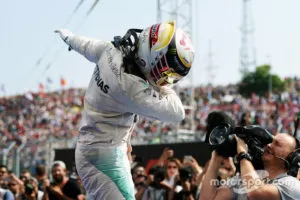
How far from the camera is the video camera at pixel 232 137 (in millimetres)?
3426

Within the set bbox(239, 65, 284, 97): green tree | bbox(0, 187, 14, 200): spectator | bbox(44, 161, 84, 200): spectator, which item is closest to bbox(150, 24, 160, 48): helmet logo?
bbox(44, 161, 84, 200): spectator

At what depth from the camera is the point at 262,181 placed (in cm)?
387

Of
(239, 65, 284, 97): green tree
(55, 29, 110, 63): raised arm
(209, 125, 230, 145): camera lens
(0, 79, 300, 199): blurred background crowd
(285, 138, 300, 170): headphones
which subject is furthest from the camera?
(239, 65, 284, 97): green tree

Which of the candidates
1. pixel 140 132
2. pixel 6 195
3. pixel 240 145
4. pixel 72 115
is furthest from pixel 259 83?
pixel 240 145

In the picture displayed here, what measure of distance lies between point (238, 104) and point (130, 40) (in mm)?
23049

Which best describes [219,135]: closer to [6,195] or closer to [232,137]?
[232,137]

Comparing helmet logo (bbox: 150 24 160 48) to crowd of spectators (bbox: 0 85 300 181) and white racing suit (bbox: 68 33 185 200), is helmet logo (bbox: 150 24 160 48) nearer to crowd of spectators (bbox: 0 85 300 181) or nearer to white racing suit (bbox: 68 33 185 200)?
white racing suit (bbox: 68 33 185 200)

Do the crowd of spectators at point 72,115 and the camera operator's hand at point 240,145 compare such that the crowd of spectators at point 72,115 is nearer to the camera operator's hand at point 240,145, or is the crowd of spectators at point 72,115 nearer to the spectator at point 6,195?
the spectator at point 6,195

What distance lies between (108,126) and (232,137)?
46.0 inches

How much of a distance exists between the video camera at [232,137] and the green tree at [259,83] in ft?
171

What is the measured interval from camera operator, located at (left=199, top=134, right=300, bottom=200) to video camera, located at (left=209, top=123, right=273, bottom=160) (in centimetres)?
A: 4

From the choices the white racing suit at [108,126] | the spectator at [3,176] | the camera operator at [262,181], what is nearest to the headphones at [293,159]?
the camera operator at [262,181]

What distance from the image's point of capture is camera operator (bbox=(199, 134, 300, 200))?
356 cm

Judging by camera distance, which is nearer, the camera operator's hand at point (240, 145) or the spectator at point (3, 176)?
the camera operator's hand at point (240, 145)
